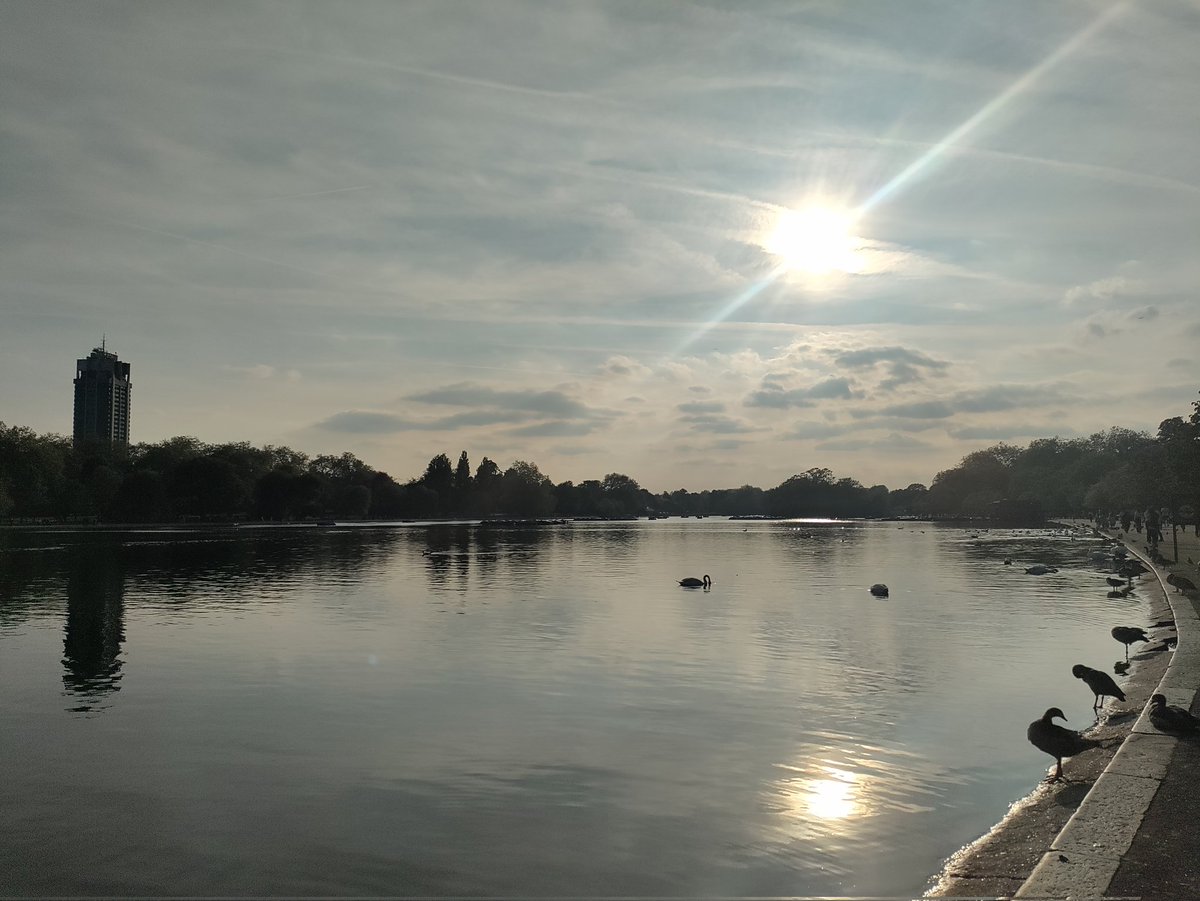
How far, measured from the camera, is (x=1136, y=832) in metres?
11.5

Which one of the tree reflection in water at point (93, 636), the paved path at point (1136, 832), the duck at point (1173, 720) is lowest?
the tree reflection in water at point (93, 636)

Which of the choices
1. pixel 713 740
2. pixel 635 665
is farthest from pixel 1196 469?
pixel 713 740

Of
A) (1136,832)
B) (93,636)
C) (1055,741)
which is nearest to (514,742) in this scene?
(1055,741)

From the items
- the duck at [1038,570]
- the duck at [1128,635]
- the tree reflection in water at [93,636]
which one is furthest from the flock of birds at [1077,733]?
the duck at [1038,570]

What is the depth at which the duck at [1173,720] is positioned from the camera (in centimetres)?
1652

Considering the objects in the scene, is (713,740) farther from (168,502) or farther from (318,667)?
(168,502)

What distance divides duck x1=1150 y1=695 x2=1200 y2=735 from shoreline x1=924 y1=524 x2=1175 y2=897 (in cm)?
66

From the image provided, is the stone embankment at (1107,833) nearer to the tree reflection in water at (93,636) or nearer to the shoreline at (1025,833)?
the shoreline at (1025,833)

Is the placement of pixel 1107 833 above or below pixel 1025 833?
above

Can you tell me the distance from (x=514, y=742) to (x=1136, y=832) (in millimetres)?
11993

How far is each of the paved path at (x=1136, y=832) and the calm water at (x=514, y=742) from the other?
79.1 inches

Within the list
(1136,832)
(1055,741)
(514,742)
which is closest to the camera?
(1136,832)

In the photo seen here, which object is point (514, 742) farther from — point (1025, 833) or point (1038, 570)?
point (1038, 570)

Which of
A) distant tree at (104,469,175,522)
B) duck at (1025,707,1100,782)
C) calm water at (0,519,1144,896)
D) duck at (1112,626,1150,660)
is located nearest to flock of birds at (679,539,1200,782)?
duck at (1025,707,1100,782)
